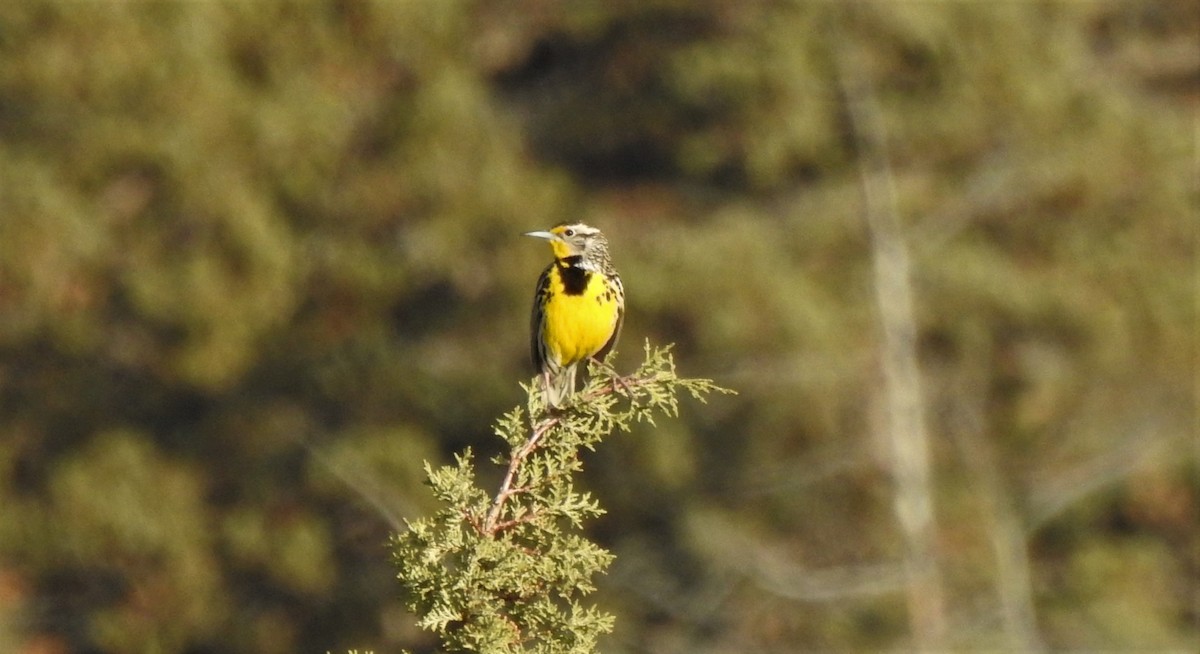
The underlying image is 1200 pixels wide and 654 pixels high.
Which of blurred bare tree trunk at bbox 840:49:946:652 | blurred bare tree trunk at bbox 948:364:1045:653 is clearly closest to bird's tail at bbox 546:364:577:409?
blurred bare tree trunk at bbox 840:49:946:652

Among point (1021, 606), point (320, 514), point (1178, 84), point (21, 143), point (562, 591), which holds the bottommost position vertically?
point (562, 591)

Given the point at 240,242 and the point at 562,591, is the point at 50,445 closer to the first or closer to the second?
the point at 240,242

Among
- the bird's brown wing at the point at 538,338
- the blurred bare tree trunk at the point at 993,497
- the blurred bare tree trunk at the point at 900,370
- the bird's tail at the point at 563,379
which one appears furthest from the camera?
the blurred bare tree trunk at the point at 993,497

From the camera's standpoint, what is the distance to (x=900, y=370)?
17.8 m

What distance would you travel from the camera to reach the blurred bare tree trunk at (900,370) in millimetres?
17719

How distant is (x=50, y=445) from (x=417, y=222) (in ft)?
17.5

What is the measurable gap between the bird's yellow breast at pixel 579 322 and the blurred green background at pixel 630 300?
1011 cm

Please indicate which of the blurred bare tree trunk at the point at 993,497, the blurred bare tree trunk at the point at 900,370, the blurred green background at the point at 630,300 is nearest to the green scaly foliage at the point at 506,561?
the blurred green background at the point at 630,300

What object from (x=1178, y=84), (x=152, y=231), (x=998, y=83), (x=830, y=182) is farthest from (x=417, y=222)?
(x=1178, y=84)

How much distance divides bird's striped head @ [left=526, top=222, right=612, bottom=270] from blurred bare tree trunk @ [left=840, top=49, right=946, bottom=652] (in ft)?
33.6

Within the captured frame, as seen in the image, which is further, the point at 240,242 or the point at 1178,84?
the point at 1178,84

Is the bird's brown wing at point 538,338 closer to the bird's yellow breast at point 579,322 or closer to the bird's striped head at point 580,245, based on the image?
the bird's yellow breast at point 579,322

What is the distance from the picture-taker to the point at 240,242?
68.9 ft

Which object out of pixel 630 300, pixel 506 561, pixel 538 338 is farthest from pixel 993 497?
pixel 506 561
